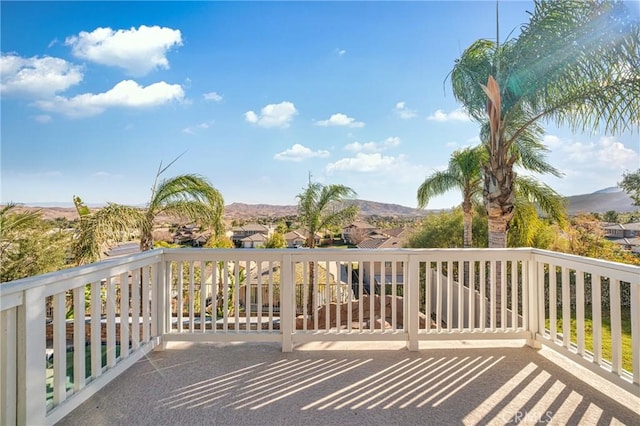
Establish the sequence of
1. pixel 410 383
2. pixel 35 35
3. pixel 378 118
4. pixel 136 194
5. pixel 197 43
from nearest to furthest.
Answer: pixel 410 383 < pixel 35 35 < pixel 197 43 < pixel 136 194 < pixel 378 118

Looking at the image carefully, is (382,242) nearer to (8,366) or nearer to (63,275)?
(63,275)

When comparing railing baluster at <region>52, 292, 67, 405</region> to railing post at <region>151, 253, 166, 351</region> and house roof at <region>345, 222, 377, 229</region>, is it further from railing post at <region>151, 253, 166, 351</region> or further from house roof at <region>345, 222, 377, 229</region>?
house roof at <region>345, 222, 377, 229</region>

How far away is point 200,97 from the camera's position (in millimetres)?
7441

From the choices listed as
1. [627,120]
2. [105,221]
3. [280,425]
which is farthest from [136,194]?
[627,120]

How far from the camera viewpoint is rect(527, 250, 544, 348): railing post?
2.99 meters

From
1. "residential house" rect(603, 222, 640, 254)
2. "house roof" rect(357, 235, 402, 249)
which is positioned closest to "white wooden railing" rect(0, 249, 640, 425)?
"residential house" rect(603, 222, 640, 254)

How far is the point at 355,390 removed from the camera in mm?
2283

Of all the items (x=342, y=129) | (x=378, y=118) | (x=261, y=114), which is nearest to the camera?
(x=261, y=114)

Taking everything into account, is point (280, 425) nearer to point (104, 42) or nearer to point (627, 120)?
point (627, 120)

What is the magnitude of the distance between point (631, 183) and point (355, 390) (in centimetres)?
1025

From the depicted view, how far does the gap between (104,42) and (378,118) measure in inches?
273

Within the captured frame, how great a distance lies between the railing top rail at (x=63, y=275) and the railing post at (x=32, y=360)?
0.15 feet

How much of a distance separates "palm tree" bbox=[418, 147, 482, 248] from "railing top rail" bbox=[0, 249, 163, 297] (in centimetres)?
822

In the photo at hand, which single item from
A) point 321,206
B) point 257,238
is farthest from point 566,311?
point 257,238
